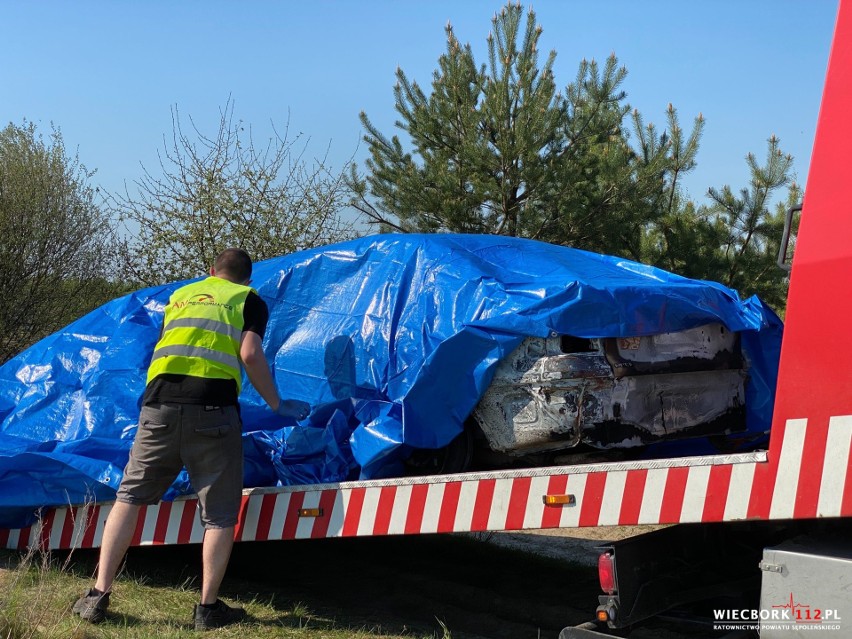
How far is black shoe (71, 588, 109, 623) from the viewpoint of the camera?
13.2ft

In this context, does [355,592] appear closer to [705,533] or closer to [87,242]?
[705,533]

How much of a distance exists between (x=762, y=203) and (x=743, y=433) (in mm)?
6248

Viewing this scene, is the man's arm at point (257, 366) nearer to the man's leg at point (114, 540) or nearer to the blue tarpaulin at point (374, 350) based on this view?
the blue tarpaulin at point (374, 350)

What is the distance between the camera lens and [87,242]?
1366 cm

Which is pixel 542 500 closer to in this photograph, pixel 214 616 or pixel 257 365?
pixel 257 365

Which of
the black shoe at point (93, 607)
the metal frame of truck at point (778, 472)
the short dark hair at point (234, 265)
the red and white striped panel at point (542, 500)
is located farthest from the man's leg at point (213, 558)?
the short dark hair at point (234, 265)

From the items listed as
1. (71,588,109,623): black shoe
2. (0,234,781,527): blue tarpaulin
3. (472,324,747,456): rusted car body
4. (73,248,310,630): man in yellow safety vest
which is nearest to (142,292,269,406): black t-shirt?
(73,248,310,630): man in yellow safety vest

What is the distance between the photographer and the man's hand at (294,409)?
4.48 metres

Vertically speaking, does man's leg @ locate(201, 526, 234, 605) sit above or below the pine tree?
below

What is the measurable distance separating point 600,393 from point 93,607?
2.49m

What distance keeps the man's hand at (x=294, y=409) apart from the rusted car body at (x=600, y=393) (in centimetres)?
88

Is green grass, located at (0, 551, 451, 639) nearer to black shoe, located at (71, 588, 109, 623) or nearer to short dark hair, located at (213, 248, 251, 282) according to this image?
black shoe, located at (71, 588, 109, 623)

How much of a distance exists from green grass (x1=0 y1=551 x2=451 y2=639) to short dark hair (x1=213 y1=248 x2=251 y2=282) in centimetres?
148


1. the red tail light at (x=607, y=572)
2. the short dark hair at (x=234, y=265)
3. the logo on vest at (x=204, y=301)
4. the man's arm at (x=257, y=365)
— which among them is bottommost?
the red tail light at (x=607, y=572)
